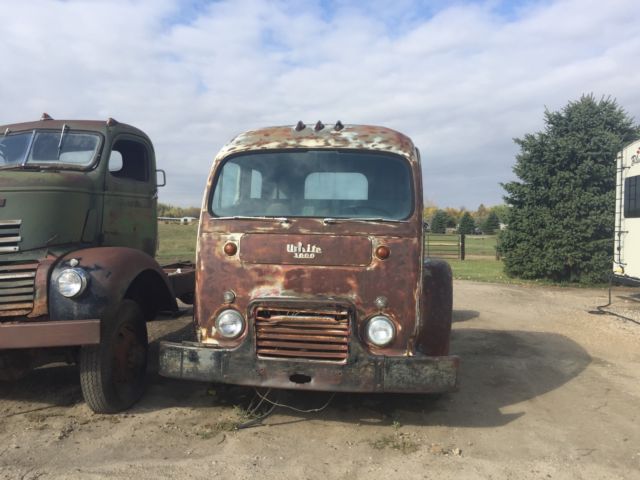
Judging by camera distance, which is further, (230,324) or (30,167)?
(30,167)

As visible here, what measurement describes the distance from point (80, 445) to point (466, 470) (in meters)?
2.74

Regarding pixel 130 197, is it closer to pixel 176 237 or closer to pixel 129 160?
pixel 129 160

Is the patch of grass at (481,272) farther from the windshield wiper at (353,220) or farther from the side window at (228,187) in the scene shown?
the side window at (228,187)

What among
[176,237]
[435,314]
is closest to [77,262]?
[435,314]

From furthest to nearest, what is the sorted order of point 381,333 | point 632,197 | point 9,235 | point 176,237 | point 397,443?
point 176,237 < point 632,197 < point 9,235 < point 381,333 < point 397,443

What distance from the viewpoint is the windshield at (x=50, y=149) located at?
5.33 meters

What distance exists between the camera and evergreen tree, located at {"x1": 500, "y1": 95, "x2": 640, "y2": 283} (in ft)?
48.8

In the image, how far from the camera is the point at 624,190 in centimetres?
1045

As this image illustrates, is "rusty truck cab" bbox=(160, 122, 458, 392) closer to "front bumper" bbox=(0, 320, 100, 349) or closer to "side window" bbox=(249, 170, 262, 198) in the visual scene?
"side window" bbox=(249, 170, 262, 198)

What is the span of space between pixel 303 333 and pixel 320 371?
31 cm

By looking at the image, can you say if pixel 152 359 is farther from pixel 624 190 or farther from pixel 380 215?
pixel 624 190

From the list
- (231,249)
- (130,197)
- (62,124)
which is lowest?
(231,249)

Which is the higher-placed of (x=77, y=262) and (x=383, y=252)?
(x=383, y=252)

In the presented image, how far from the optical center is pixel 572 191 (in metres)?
15.1
